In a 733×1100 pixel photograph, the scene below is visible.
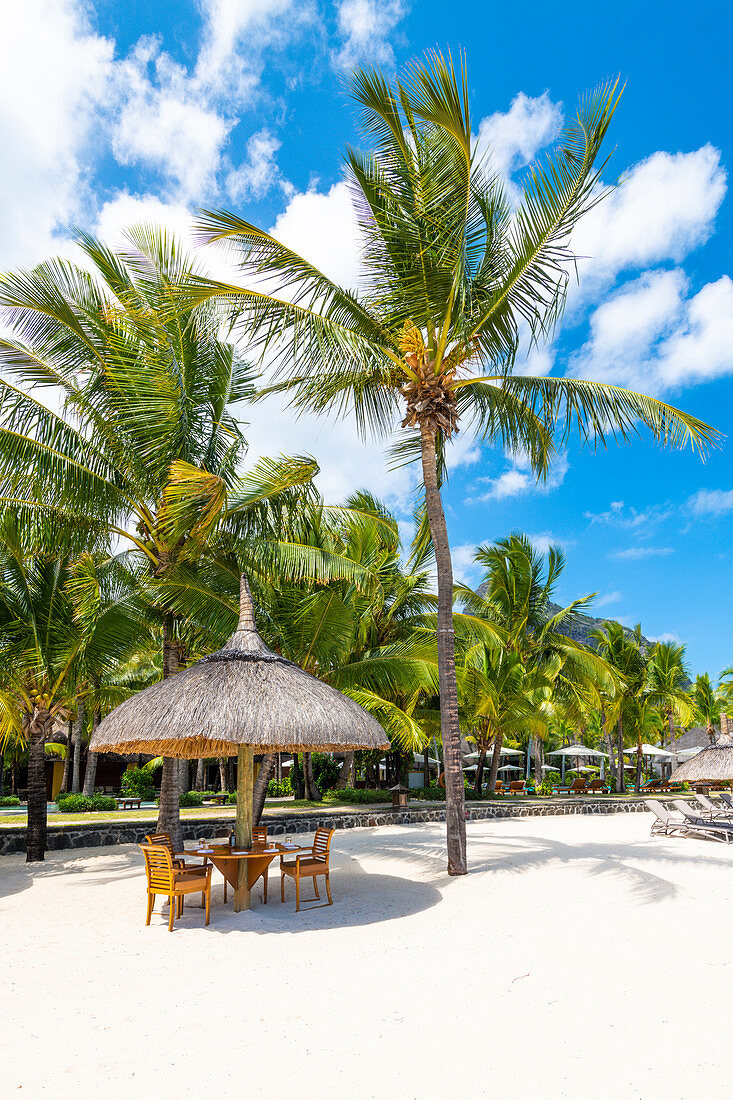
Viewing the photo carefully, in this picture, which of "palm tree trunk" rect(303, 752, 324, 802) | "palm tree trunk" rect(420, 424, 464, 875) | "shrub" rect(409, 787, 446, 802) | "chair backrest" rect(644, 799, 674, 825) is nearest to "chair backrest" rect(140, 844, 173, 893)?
"palm tree trunk" rect(420, 424, 464, 875)

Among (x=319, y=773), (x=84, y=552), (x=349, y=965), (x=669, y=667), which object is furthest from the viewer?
(x=669, y=667)

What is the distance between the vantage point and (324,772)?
20.6 meters

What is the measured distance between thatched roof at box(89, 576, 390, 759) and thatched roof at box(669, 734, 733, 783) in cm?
972

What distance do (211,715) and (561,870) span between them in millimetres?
5325

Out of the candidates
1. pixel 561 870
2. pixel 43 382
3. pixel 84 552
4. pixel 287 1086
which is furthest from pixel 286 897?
pixel 43 382

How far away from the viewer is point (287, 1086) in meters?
3.49

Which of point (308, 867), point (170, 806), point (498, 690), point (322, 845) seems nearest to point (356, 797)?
point (498, 690)

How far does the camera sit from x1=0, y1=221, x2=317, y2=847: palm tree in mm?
9664

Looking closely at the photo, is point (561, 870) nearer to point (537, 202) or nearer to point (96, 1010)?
point (96, 1010)

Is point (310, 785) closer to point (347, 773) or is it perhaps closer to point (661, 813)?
point (347, 773)

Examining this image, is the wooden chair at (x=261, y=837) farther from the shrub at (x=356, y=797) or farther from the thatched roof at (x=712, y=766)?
the shrub at (x=356, y=797)

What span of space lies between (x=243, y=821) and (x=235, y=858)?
1.42ft

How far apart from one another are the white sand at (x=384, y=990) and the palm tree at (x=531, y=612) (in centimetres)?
1355

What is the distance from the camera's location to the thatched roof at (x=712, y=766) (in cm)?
1444
